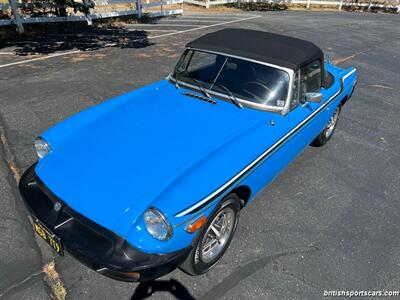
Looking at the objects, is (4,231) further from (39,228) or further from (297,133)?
(297,133)

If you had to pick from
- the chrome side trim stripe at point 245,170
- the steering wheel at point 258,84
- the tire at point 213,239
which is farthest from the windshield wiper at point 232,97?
the tire at point 213,239

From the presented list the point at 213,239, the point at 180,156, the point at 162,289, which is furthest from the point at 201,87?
the point at 162,289

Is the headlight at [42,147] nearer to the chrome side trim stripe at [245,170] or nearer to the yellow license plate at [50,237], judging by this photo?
the yellow license plate at [50,237]

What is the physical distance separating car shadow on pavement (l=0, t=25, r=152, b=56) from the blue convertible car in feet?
21.8

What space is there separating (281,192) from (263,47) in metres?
1.87

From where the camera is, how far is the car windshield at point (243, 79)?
11.8 feet

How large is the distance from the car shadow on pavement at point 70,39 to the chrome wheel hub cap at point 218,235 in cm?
827

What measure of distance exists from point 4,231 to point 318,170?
4068mm

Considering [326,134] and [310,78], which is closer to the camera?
[310,78]

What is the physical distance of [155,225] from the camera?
7.89 feet

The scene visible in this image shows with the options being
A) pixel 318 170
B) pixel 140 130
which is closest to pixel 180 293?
pixel 140 130

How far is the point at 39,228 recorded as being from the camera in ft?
8.96

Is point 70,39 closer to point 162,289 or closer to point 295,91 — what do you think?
point 295,91

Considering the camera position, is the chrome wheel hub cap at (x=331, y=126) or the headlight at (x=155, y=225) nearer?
the headlight at (x=155, y=225)
